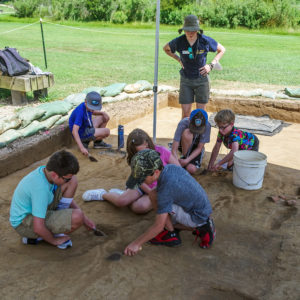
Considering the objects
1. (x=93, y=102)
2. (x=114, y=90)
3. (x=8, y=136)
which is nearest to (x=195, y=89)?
(x=93, y=102)

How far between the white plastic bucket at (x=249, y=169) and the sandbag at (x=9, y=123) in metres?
3.00

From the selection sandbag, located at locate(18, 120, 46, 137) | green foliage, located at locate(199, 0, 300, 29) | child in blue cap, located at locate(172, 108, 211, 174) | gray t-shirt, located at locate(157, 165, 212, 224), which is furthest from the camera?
green foliage, located at locate(199, 0, 300, 29)

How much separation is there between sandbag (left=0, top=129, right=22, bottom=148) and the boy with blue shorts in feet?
2.29

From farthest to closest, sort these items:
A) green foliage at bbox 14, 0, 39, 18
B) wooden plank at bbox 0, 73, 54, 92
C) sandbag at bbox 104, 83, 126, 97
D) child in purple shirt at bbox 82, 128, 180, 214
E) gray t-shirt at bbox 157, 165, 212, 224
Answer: green foliage at bbox 14, 0, 39, 18, sandbag at bbox 104, 83, 126, 97, wooden plank at bbox 0, 73, 54, 92, child in purple shirt at bbox 82, 128, 180, 214, gray t-shirt at bbox 157, 165, 212, 224

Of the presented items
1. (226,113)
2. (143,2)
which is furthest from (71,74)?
(143,2)

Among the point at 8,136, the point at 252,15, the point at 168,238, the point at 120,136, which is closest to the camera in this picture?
the point at 168,238

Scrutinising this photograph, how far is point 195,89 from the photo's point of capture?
5027 mm

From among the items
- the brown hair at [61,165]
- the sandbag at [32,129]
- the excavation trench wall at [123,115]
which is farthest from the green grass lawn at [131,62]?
the brown hair at [61,165]

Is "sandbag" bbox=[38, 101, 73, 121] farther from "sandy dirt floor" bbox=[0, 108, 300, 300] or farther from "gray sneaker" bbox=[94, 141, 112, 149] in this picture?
"sandy dirt floor" bbox=[0, 108, 300, 300]

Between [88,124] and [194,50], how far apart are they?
5.69ft

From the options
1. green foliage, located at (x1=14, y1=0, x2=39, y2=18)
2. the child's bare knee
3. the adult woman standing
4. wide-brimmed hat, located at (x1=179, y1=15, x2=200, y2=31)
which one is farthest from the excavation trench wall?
green foliage, located at (x1=14, y1=0, x2=39, y2=18)

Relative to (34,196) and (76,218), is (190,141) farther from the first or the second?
(34,196)

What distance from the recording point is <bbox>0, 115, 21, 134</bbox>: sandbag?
4.70m

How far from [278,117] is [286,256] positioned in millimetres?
4576
